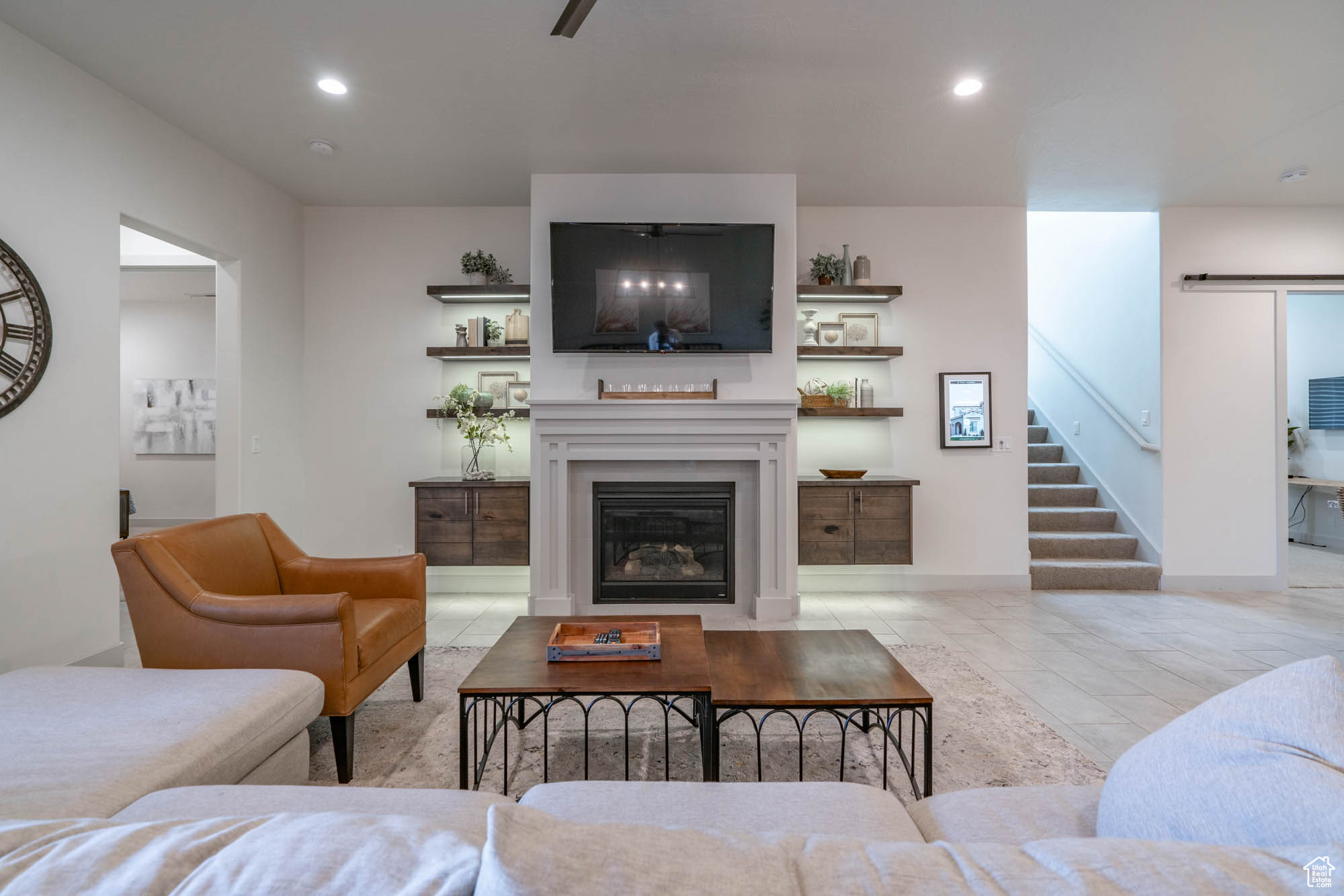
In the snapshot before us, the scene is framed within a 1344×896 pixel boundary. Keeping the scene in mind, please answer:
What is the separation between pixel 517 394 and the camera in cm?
485

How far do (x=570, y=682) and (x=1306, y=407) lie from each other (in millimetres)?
8603

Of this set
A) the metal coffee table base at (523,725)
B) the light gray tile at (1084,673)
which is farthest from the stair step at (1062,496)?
the metal coffee table base at (523,725)

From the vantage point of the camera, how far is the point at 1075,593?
4.72m

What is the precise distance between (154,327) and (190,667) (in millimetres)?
5919

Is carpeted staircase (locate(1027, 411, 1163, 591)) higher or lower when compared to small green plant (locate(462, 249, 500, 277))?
lower

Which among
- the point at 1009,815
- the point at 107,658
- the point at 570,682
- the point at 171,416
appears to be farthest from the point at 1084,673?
the point at 171,416

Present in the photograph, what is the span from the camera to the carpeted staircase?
484 cm

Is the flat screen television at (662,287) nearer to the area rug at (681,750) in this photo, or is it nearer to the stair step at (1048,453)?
the area rug at (681,750)

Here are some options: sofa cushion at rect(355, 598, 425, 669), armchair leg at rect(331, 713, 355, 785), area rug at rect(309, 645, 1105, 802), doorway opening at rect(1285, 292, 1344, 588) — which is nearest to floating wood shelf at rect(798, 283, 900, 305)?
area rug at rect(309, 645, 1105, 802)

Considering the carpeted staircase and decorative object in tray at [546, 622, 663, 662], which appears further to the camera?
the carpeted staircase

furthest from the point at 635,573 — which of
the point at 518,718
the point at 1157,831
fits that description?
the point at 1157,831

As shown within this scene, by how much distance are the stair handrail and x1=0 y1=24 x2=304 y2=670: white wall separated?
20.8 feet

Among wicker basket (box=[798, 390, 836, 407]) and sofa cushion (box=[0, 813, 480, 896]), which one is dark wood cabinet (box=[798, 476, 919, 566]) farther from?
sofa cushion (box=[0, 813, 480, 896])

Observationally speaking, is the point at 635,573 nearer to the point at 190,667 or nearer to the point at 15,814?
the point at 190,667
